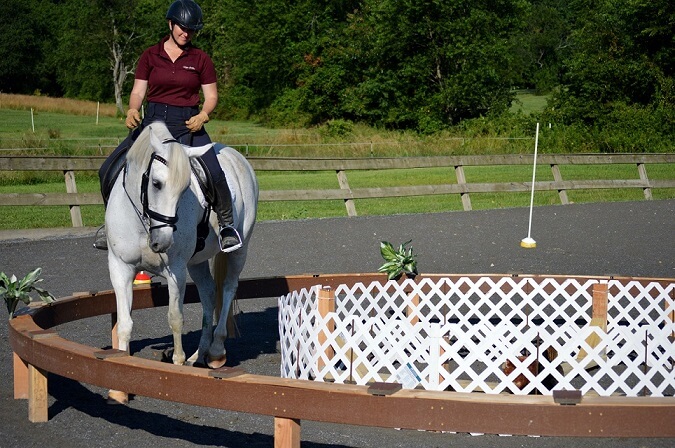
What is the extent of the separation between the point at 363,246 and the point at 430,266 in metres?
2.18

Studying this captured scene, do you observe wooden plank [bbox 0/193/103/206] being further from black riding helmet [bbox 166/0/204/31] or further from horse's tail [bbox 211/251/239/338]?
black riding helmet [bbox 166/0/204/31]

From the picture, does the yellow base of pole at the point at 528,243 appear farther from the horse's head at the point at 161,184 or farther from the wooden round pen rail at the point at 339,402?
the wooden round pen rail at the point at 339,402

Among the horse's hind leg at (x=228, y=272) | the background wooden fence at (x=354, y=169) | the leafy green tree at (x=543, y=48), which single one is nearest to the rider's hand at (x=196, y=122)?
the horse's hind leg at (x=228, y=272)

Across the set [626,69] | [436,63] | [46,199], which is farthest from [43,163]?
[436,63]

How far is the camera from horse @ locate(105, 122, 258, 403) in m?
7.02

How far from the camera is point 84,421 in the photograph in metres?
6.88

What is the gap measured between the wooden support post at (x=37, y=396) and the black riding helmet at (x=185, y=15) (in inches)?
123

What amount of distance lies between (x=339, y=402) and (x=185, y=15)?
412cm

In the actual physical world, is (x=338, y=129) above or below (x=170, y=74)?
below

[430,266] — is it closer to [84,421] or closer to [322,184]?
[84,421]

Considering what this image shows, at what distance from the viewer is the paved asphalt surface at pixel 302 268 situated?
6.56m

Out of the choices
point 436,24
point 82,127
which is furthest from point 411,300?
point 82,127

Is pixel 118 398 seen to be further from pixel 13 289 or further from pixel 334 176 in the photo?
pixel 334 176

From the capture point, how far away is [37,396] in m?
6.82
